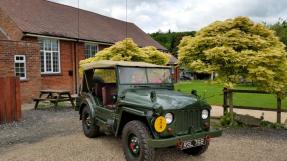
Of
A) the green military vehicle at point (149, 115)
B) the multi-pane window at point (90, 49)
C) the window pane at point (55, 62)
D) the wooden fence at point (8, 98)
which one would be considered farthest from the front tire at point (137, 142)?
the multi-pane window at point (90, 49)

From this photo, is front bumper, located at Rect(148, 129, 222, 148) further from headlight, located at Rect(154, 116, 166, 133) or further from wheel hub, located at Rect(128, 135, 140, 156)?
wheel hub, located at Rect(128, 135, 140, 156)

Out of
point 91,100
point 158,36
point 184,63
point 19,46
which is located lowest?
point 91,100

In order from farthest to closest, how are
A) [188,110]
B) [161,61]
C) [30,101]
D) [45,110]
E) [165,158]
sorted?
[30,101] < [161,61] < [45,110] < [165,158] < [188,110]

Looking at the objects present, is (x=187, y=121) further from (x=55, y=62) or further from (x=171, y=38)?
(x=171, y=38)

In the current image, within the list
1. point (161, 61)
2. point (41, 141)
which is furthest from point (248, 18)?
point (41, 141)

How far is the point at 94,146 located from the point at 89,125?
0.89 m

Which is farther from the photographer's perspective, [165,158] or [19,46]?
[19,46]

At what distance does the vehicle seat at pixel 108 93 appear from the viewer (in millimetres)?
6926

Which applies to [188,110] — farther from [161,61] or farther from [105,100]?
[161,61]

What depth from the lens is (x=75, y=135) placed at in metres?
7.70

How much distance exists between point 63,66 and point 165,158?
1450cm

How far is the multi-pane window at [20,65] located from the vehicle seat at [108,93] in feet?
28.9

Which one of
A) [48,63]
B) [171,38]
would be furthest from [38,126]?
[171,38]

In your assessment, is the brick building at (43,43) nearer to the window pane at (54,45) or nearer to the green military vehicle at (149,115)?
the window pane at (54,45)
